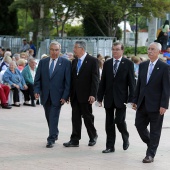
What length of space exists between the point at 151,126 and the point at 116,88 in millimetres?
989

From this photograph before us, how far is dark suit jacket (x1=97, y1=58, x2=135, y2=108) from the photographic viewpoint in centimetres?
942

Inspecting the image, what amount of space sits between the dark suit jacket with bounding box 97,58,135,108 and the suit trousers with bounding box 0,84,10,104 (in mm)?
7222

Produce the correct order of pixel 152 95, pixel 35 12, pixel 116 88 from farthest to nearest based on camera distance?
pixel 35 12, pixel 116 88, pixel 152 95

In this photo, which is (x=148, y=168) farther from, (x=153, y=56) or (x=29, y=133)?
(x=29, y=133)

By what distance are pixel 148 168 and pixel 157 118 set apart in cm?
82

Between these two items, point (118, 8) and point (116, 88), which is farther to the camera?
point (118, 8)

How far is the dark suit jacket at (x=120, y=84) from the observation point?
9.42m

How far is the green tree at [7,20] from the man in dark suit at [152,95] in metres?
30.2

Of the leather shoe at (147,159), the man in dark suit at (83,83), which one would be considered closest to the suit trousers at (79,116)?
the man in dark suit at (83,83)

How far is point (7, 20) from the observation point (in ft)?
128

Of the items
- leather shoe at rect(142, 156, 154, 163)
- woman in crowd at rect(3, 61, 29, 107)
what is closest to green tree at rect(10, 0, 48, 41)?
woman in crowd at rect(3, 61, 29, 107)

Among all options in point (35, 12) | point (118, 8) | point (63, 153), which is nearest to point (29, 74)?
point (63, 153)

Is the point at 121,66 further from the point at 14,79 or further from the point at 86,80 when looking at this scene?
the point at 14,79

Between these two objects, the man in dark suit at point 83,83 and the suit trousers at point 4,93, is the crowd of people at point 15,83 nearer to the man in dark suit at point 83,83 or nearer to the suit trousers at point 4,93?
the suit trousers at point 4,93
